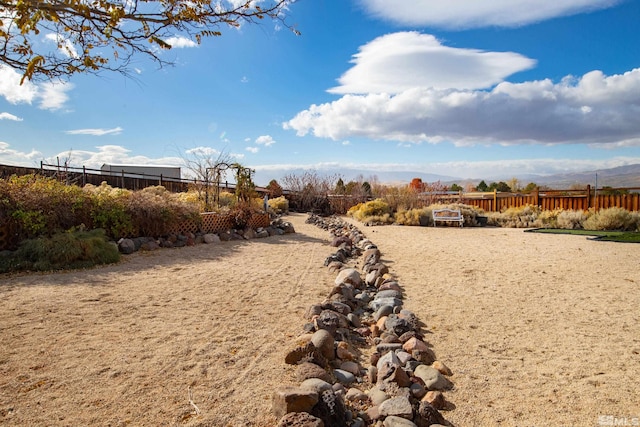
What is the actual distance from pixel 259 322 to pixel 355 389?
1477 mm

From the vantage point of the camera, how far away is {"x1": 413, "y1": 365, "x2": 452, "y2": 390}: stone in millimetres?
2551

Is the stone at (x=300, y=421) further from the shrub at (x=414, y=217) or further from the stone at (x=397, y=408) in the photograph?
the shrub at (x=414, y=217)

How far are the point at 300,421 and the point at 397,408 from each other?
0.56 m

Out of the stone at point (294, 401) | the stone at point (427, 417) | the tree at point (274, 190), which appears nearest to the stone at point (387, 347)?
the stone at point (427, 417)

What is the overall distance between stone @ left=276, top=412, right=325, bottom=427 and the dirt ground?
198mm

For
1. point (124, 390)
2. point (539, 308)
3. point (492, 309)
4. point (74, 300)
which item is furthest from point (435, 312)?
point (74, 300)

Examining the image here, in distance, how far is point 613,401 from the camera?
2.36 meters

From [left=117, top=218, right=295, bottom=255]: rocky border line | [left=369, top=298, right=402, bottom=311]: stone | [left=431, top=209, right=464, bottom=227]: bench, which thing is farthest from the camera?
[left=431, top=209, right=464, bottom=227]: bench

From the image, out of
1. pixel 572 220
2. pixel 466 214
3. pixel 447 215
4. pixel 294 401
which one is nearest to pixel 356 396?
pixel 294 401

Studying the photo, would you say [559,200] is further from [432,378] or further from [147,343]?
[147,343]

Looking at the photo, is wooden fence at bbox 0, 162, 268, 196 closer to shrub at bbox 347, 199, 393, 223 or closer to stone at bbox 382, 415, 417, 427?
shrub at bbox 347, 199, 393, 223

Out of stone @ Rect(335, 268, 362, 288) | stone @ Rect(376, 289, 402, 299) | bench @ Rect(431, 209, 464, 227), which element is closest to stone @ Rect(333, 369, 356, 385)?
stone @ Rect(376, 289, 402, 299)

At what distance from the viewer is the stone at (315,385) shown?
2.27m

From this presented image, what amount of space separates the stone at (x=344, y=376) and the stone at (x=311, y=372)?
3.0 inches
